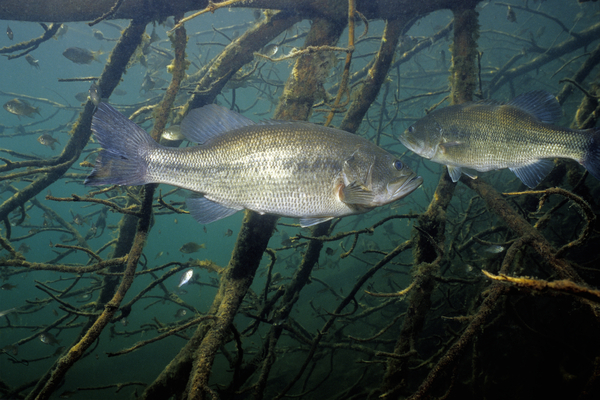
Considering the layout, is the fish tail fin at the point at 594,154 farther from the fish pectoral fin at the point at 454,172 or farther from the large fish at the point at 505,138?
the fish pectoral fin at the point at 454,172

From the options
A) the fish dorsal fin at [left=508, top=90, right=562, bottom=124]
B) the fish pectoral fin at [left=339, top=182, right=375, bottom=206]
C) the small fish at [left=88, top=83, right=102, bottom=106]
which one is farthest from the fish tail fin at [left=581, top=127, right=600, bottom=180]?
the small fish at [left=88, top=83, right=102, bottom=106]

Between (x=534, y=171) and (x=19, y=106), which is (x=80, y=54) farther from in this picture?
(x=534, y=171)

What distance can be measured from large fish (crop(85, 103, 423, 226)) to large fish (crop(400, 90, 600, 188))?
3.06ft

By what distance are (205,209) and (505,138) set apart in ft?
10.2

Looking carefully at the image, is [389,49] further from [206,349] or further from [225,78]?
→ [206,349]

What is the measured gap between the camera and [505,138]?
2.54 m

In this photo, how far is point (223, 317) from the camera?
2.34 metres

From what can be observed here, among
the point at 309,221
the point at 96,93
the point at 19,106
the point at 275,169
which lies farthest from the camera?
the point at 19,106

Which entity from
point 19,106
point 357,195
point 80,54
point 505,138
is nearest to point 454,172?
point 505,138

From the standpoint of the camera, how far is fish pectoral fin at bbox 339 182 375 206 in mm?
2000

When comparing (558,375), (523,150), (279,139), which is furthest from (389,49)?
(558,375)

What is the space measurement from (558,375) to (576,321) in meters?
0.86

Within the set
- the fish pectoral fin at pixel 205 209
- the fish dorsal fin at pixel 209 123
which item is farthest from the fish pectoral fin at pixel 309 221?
the fish dorsal fin at pixel 209 123

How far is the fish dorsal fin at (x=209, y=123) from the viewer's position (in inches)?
94.6
